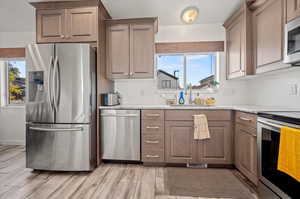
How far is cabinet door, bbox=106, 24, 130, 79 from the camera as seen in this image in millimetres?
2939

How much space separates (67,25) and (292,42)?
9.41ft

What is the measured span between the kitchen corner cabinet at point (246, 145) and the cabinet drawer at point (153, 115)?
3.57 feet

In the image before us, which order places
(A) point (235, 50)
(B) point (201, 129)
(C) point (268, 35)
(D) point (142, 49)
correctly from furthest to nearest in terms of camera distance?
(D) point (142, 49), (A) point (235, 50), (B) point (201, 129), (C) point (268, 35)

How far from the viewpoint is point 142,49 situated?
115 inches

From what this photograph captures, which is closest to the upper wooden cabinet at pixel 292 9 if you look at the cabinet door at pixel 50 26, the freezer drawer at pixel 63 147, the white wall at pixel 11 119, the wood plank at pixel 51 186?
Answer: the freezer drawer at pixel 63 147

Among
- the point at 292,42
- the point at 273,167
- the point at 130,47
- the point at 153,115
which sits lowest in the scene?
the point at 273,167

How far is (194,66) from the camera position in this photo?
3.43 metres

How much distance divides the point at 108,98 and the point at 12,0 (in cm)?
220

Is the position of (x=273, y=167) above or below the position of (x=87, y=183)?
above

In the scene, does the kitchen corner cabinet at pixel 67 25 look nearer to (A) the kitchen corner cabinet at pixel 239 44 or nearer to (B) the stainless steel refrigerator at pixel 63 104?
(B) the stainless steel refrigerator at pixel 63 104

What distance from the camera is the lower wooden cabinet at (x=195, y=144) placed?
8.43 feet

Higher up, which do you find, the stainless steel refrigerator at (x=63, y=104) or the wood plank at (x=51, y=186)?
the stainless steel refrigerator at (x=63, y=104)

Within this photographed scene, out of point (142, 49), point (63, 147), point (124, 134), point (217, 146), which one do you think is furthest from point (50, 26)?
point (217, 146)

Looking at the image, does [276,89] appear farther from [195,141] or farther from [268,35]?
[195,141]
